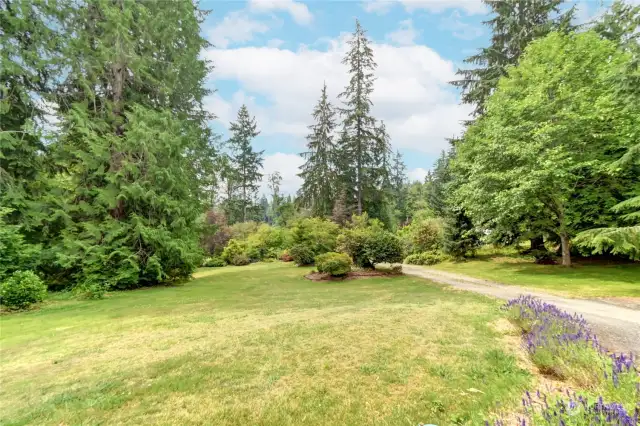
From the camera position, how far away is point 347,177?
3125cm

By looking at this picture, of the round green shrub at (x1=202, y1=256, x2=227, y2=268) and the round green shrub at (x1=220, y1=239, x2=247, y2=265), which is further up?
the round green shrub at (x1=220, y1=239, x2=247, y2=265)

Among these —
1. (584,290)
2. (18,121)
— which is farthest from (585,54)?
(18,121)

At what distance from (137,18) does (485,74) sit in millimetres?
23393

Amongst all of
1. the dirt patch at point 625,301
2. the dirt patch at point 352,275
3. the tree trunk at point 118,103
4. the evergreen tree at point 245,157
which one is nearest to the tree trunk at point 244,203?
the evergreen tree at point 245,157

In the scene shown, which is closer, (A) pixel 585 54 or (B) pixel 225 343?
(B) pixel 225 343

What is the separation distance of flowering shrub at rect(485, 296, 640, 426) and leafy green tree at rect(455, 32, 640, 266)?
1042cm

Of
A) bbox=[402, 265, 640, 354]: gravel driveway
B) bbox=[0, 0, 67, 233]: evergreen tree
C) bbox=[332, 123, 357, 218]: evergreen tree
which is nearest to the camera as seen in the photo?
bbox=[402, 265, 640, 354]: gravel driveway

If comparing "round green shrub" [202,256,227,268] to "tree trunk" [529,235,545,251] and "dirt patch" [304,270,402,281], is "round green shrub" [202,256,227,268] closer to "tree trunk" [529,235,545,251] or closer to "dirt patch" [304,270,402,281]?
"dirt patch" [304,270,402,281]

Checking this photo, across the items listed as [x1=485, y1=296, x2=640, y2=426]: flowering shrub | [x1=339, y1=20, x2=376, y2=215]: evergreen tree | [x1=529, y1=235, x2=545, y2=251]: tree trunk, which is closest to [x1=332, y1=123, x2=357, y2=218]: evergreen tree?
[x1=339, y1=20, x2=376, y2=215]: evergreen tree

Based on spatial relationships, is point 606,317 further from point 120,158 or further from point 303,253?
point 120,158

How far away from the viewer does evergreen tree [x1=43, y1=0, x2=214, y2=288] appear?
12062 mm

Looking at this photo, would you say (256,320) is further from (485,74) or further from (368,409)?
(485,74)

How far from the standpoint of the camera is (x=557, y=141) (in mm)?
14016

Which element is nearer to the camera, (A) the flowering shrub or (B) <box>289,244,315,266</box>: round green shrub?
(A) the flowering shrub
